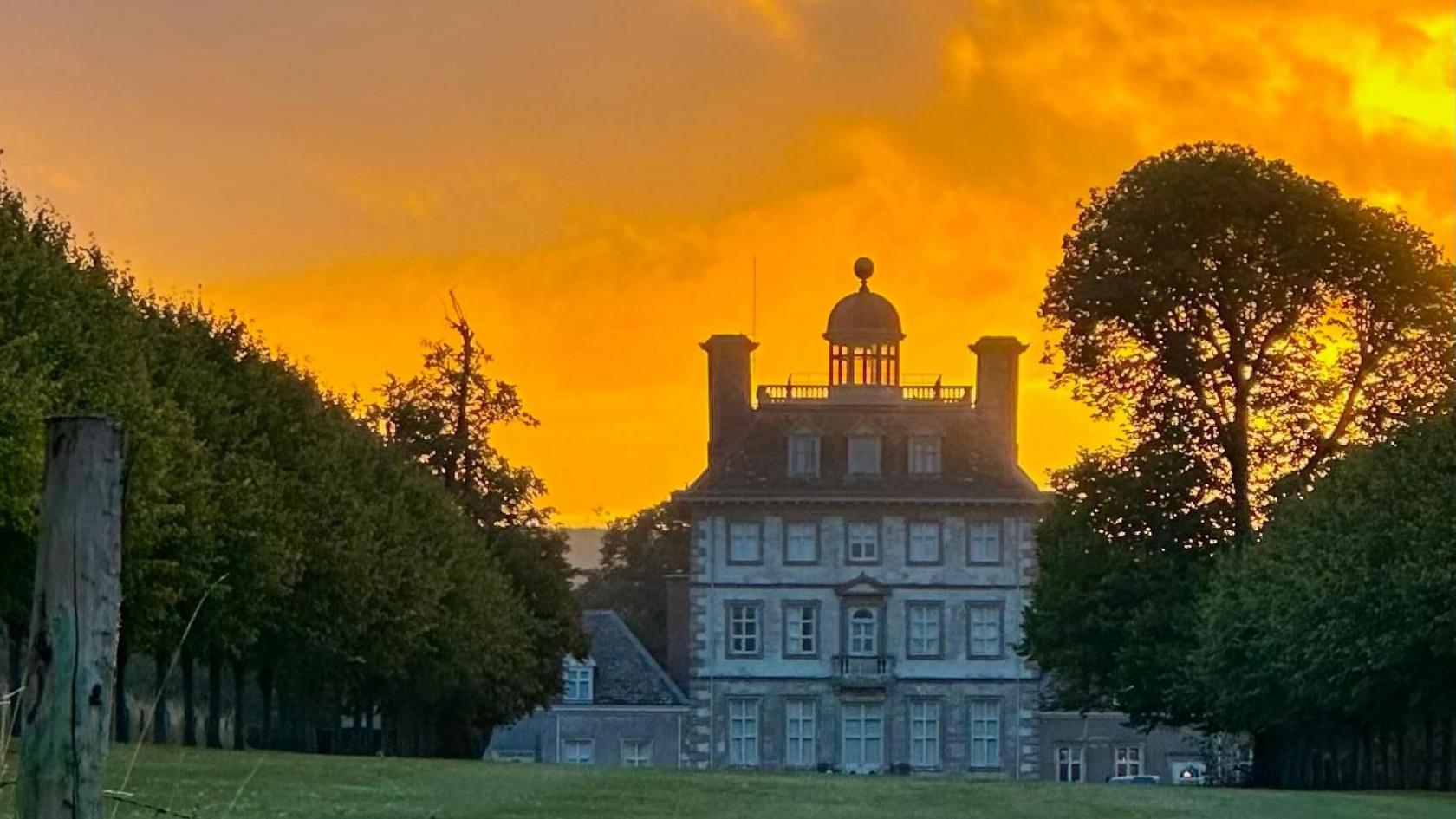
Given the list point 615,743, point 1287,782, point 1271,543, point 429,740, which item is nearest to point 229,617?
point 1271,543

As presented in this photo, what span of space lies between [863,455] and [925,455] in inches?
97.3

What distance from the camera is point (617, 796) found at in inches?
1267

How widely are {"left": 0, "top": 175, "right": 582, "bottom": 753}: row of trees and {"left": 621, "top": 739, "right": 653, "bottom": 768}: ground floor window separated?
20.6m

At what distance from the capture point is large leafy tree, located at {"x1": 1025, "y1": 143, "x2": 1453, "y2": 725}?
63.5 m

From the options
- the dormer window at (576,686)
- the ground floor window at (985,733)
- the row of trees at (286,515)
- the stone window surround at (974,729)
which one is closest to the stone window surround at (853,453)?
the stone window surround at (974,729)

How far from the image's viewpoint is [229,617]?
53.9 meters

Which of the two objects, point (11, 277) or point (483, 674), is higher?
point (11, 277)

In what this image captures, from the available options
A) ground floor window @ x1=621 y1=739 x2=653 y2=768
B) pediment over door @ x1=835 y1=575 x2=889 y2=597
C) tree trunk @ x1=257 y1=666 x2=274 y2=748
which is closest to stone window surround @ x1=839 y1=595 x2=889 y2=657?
pediment over door @ x1=835 y1=575 x2=889 y2=597

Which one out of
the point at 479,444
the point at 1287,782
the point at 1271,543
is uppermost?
the point at 479,444

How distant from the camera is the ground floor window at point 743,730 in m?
116

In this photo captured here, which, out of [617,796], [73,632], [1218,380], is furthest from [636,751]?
[73,632]

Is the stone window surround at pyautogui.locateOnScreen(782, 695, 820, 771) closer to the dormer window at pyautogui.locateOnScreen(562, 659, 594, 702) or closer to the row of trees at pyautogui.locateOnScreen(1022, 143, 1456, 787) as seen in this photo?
the dormer window at pyautogui.locateOnScreen(562, 659, 594, 702)

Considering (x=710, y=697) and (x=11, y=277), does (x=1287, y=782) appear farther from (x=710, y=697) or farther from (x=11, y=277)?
(x=710, y=697)

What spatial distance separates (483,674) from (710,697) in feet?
122
